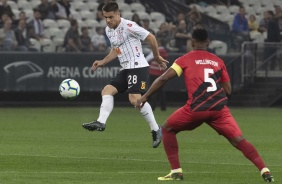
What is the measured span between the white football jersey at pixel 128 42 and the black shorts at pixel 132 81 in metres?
0.09

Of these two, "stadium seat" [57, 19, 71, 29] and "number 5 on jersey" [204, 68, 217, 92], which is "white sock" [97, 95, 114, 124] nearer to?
"number 5 on jersey" [204, 68, 217, 92]

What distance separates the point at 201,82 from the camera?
40.0 ft

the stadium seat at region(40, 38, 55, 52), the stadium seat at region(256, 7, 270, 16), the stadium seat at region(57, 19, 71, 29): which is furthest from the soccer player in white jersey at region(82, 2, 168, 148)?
the stadium seat at region(256, 7, 270, 16)

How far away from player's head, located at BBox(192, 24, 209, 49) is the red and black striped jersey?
141 millimetres

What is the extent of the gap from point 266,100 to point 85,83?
20.0 ft

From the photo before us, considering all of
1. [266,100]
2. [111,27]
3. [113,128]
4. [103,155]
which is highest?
[111,27]

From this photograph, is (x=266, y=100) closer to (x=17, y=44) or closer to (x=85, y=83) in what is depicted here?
(x=85, y=83)

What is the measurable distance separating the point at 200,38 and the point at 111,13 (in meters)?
4.77

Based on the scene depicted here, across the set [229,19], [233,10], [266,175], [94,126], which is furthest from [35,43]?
[266,175]

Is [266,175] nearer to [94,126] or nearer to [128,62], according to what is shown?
[94,126]

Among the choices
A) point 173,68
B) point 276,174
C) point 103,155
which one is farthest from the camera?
point 103,155

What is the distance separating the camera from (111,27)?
17.1m

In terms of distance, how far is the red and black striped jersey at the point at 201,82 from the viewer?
12.2 m

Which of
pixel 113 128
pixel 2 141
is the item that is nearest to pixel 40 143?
pixel 2 141
